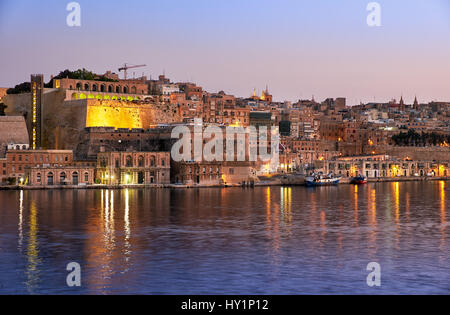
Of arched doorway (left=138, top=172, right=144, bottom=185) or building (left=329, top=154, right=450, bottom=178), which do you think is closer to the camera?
arched doorway (left=138, top=172, right=144, bottom=185)

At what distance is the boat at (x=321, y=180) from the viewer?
64.5 meters

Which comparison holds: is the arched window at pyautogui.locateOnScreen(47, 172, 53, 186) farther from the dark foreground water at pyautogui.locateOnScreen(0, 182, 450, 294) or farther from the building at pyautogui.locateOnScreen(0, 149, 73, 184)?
the dark foreground water at pyautogui.locateOnScreen(0, 182, 450, 294)

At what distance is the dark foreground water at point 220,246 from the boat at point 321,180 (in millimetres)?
22428

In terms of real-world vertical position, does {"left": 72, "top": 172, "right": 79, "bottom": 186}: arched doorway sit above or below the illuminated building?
below

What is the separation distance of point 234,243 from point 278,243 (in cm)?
150

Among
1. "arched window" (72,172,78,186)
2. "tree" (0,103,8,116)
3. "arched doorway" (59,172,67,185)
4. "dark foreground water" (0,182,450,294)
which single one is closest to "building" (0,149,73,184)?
"arched doorway" (59,172,67,185)

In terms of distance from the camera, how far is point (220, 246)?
23906mm

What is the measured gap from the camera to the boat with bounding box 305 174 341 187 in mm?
64481

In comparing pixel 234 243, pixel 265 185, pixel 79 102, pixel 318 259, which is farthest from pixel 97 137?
pixel 318 259

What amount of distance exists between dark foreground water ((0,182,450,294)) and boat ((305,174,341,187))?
883 inches

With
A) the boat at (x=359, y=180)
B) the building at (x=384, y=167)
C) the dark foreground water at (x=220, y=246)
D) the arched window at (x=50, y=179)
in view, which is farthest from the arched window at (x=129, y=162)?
the building at (x=384, y=167)

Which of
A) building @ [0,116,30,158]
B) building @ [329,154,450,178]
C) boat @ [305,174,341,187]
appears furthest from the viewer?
building @ [329,154,450,178]

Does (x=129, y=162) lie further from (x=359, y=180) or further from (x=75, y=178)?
(x=359, y=180)

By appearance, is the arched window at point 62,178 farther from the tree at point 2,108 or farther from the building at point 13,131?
the tree at point 2,108
